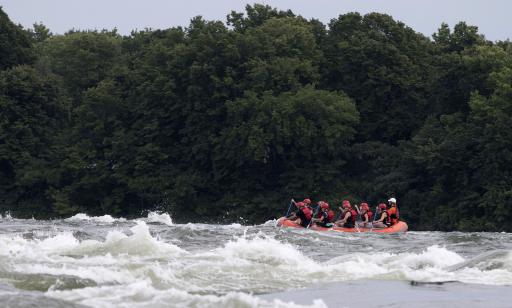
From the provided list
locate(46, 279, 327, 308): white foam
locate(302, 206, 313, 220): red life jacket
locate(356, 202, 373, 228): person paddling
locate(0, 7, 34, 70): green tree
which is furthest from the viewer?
locate(0, 7, 34, 70): green tree

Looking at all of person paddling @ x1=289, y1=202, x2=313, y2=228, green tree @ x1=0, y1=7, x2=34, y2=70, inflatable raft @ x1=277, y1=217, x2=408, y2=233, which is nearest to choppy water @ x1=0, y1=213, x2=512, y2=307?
inflatable raft @ x1=277, y1=217, x2=408, y2=233

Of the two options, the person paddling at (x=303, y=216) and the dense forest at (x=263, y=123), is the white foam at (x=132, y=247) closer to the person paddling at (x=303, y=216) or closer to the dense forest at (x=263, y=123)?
the person paddling at (x=303, y=216)

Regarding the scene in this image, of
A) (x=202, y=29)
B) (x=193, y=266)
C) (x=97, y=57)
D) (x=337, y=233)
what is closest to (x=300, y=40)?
(x=202, y=29)

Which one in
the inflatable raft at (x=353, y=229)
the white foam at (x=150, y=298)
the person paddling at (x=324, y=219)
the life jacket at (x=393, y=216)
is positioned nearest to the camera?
the white foam at (x=150, y=298)

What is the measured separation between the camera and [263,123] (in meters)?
48.8

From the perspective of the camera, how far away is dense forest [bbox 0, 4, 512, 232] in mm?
46500

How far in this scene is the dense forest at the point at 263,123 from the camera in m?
46.5

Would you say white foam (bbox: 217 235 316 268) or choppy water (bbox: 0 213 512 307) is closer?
choppy water (bbox: 0 213 512 307)

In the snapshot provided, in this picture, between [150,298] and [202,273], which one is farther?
[202,273]

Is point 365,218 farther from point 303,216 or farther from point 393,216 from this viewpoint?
point 303,216

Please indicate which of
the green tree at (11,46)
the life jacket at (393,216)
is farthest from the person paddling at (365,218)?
the green tree at (11,46)

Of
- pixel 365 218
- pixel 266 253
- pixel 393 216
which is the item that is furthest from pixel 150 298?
pixel 393 216

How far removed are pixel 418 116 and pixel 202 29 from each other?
11458 mm

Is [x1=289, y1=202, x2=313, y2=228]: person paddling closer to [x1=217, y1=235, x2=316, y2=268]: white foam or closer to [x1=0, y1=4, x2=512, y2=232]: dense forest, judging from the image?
[x1=0, y1=4, x2=512, y2=232]: dense forest
